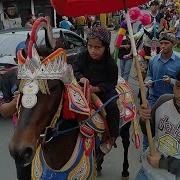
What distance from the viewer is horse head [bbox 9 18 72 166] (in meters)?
2.73

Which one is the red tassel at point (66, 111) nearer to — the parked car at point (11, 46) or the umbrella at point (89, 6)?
the umbrella at point (89, 6)

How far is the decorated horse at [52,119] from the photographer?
2.82 m

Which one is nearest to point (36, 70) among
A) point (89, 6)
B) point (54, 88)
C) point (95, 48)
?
point (54, 88)

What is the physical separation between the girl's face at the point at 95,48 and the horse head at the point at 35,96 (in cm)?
77

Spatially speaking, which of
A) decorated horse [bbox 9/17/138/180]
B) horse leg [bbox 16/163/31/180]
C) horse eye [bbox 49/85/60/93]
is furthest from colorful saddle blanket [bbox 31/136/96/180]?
horse eye [bbox 49/85/60/93]

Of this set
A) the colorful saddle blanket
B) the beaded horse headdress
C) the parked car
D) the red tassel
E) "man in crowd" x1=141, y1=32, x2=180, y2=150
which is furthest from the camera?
the parked car

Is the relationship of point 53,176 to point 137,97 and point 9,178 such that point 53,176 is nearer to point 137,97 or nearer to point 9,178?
point 9,178

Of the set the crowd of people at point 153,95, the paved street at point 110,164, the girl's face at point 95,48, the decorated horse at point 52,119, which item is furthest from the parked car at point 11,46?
the decorated horse at point 52,119

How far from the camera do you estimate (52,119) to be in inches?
119

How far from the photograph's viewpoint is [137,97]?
9266mm

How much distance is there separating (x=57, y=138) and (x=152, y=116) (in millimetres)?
832

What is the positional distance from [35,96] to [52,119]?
270 mm

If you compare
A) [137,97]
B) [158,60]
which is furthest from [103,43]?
[137,97]

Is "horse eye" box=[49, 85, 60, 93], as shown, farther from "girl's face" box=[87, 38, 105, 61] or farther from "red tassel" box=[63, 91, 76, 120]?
"girl's face" box=[87, 38, 105, 61]
